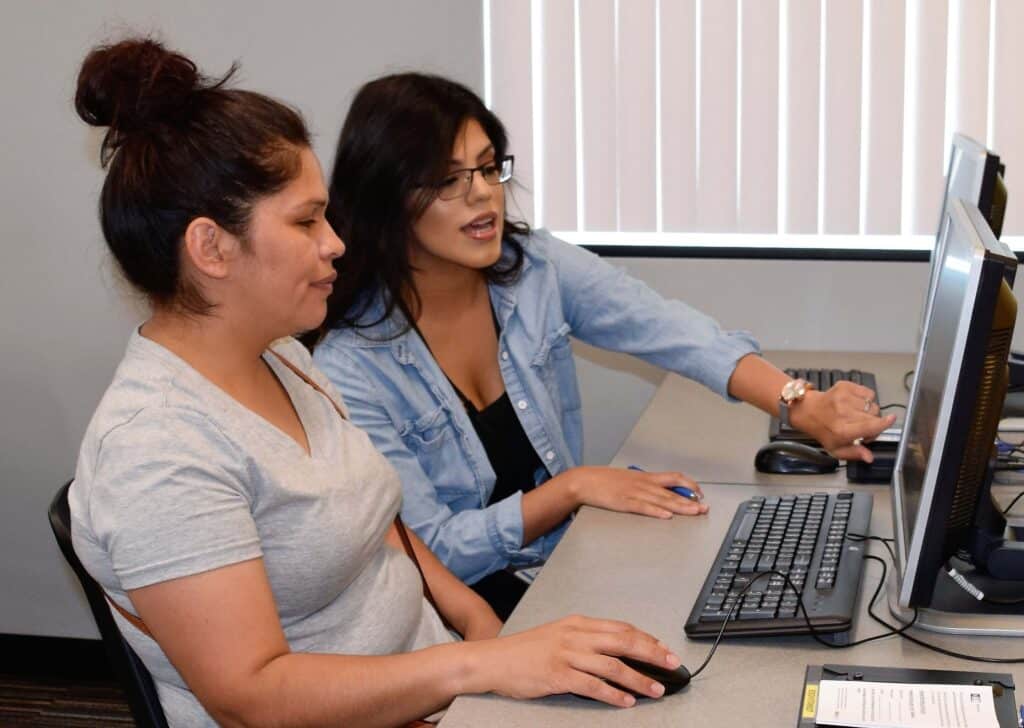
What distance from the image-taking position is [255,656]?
1303 millimetres

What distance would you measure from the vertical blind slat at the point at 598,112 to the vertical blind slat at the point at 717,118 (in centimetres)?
20

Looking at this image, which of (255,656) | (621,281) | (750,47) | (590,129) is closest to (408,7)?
(590,129)

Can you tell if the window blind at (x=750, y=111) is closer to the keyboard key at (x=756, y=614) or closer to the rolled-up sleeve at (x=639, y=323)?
the rolled-up sleeve at (x=639, y=323)

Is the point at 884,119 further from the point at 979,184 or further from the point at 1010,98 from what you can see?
the point at 979,184

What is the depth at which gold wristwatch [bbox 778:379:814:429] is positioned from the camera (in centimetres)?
214

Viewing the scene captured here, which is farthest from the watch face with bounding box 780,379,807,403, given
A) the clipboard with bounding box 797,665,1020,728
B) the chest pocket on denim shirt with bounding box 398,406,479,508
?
the clipboard with bounding box 797,665,1020,728

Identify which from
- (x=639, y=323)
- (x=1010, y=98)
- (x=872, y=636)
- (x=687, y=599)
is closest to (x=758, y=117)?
(x=1010, y=98)

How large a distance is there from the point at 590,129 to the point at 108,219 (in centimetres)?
170

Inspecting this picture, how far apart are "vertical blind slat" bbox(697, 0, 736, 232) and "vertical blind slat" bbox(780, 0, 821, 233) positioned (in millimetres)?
111

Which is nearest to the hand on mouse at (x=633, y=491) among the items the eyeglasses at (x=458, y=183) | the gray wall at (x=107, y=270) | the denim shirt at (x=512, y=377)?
the denim shirt at (x=512, y=377)

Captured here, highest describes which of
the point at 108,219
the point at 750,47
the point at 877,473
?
the point at 750,47

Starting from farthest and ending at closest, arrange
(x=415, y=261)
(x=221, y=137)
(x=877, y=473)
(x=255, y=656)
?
(x=415, y=261), (x=877, y=473), (x=221, y=137), (x=255, y=656)

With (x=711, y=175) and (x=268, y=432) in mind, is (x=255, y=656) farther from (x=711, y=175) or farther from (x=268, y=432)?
(x=711, y=175)

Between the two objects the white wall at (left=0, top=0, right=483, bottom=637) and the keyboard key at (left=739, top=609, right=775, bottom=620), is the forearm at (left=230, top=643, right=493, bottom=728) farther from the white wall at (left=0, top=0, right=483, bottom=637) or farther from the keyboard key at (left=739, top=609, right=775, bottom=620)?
the white wall at (left=0, top=0, right=483, bottom=637)
